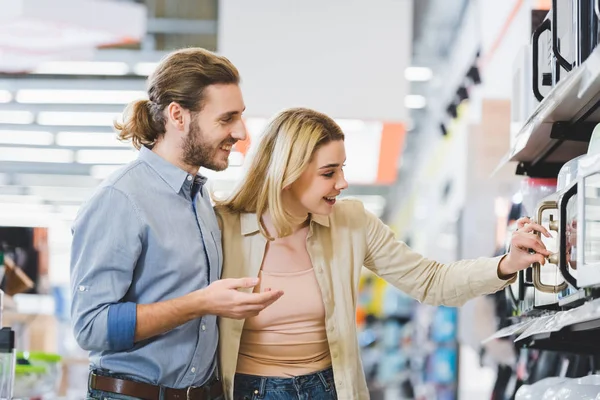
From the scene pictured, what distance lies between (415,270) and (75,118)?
9110mm

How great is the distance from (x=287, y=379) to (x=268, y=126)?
28.1 inches

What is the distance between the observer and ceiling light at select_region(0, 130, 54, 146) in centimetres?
1250

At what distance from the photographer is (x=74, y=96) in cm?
1067

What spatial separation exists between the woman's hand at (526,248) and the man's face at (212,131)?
757mm

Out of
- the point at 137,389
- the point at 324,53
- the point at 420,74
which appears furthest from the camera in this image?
the point at 420,74

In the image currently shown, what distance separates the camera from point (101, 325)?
7.44ft

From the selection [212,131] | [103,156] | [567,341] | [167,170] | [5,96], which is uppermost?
[5,96]

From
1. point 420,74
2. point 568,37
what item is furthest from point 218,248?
point 420,74

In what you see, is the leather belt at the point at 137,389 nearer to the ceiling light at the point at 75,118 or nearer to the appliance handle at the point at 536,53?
the appliance handle at the point at 536,53

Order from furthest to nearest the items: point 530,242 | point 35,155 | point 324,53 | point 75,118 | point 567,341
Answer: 1. point 35,155
2. point 75,118
3. point 324,53
4. point 567,341
5. point 530,242

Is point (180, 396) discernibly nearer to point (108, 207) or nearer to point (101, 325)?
point (101, 325)

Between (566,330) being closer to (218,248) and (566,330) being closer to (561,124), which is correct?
(561,124)

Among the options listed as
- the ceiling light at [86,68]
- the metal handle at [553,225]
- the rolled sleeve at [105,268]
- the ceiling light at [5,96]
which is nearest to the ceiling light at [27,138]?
the ceiling light at [5,96]

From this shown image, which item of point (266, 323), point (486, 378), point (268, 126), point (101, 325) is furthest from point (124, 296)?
point (486, 378)
